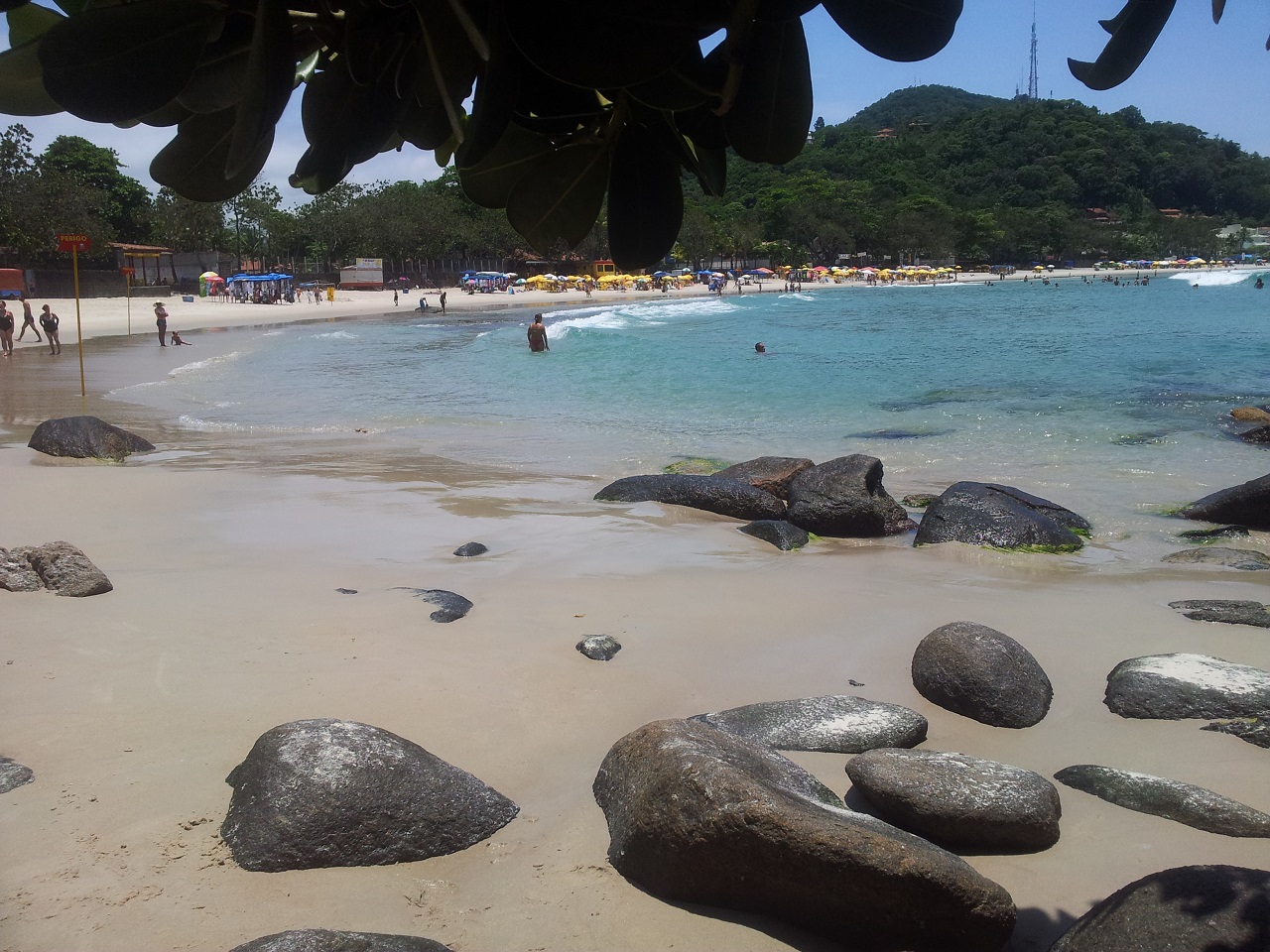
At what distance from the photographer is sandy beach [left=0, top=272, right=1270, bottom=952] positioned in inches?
114

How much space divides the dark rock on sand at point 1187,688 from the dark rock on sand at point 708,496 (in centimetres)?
423

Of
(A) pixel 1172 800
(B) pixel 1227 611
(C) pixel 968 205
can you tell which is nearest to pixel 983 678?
(A) pixel 1172 800

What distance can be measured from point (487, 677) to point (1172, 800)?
101 inches

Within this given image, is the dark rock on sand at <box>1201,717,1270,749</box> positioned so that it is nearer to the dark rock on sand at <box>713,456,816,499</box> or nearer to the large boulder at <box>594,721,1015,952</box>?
the large boulder at <box>594,721,1015,952</box>

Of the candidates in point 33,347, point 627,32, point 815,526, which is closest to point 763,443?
point 815,526

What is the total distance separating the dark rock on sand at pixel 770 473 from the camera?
9.45m

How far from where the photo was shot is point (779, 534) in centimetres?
782

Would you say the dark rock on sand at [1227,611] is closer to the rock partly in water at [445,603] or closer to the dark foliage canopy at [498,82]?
the rock partly in water at [445,603]

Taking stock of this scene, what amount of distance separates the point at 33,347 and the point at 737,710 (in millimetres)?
27704

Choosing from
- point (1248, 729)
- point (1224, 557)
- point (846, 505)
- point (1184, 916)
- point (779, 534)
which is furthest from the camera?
point (846, 505)

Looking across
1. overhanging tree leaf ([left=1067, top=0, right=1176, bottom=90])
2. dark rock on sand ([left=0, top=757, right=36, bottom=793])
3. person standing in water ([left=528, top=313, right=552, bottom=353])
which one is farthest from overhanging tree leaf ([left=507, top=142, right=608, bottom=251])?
person standing in water ([left=528, top=313, right=552, bottom=353])

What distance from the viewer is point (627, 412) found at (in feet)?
57.7

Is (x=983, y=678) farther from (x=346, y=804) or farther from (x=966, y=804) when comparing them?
(x=346, y=804)

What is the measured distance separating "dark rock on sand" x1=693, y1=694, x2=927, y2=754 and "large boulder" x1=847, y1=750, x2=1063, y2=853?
0.52m
